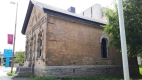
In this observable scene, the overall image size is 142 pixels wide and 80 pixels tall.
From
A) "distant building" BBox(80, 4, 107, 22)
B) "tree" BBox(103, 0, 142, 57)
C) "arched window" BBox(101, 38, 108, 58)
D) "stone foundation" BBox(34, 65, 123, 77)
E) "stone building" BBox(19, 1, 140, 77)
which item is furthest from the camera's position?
"distant building" BBox(80, 4, 107, 22)

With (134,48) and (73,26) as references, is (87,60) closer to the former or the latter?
(73,26)

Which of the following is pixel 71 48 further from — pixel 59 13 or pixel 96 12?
pixel 96 12

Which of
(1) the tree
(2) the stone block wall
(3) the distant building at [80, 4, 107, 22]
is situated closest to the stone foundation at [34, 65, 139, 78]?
(2) the stone block wall

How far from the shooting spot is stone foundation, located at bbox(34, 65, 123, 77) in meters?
11.1

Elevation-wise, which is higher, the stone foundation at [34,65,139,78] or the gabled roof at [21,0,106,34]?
the gabled roof at [21,0,106,34]

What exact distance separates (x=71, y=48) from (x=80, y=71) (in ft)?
7.61

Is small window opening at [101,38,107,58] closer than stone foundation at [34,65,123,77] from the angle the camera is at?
No

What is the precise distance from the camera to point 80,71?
12711 millimetres

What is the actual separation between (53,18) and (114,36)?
18.6ft

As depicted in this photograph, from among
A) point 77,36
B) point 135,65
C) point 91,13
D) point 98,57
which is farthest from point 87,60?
point 91,13

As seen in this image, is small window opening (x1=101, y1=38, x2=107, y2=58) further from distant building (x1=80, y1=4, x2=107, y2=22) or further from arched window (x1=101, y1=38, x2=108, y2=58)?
distant building (x1=80, y1=4, x2=107, y2=22)

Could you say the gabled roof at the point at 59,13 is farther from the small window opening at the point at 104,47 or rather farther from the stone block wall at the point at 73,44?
the small window opening at the point at 104,47

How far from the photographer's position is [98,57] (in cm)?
1443

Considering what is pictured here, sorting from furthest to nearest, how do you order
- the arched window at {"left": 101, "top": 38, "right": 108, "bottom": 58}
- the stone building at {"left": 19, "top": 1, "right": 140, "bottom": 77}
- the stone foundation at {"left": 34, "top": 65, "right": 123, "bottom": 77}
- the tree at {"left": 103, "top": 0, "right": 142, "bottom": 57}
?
the arched window at {"left": 101, "top": 38, "right": 108, "bottom": 58}, the stone building at {"left": 19, "top": 1, "right": 140, "bottom": 77}, the stone foundation at {"left": 34, "top": 65, "right": 123, "bottom": 77}, the tree at {"left": 103, "top": 0, "right": 142, "bottom": 57}
